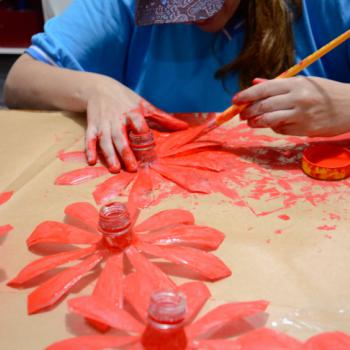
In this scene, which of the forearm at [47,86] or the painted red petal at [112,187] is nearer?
the painted red petal at [112,187]

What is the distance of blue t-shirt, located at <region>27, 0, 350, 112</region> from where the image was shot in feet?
2.89

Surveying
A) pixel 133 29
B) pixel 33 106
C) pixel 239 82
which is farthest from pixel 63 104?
pixel 239 82

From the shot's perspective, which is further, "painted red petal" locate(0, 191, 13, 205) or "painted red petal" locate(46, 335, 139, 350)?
"painted red petal" locate(0, 191, 13, 205)

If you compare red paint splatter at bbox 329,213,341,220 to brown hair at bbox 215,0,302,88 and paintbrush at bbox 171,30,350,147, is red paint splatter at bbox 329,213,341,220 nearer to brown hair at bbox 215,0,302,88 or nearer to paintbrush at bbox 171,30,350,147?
paintbrush at bbox 171,30,350,147

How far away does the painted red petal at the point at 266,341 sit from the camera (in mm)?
368

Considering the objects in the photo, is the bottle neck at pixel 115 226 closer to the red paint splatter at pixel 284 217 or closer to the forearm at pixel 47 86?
the red paint splatter at pixel 284 217

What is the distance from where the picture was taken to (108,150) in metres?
0.69

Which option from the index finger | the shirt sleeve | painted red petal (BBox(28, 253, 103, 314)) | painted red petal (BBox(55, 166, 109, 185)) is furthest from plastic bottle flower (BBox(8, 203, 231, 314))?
the shirt sleeve

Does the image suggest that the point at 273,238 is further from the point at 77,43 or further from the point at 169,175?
the point at 77,43

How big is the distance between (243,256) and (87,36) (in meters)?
0.62

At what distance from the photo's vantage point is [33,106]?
90cm

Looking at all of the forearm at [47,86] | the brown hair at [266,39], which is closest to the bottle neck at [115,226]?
the forearm at [47,86]

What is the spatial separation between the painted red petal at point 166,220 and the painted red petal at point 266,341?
0.18 metres

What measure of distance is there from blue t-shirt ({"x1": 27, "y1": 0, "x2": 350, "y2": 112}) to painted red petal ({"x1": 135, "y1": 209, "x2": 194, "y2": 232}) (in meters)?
0.48
